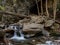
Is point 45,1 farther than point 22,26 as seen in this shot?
Yes

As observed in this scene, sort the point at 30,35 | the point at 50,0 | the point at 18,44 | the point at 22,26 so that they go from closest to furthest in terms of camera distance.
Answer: the point at 18,44
the point at 30,35
the point at 22,26
the point at 50,0

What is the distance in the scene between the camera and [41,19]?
500 inches

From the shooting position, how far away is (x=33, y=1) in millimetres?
15078

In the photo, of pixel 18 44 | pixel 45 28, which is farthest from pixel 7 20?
pixel 18 44

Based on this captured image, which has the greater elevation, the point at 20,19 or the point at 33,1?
the point at 33,1

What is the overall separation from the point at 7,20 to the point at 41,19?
9.01 feet

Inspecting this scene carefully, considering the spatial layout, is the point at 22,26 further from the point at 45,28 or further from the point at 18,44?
the point at 18,44

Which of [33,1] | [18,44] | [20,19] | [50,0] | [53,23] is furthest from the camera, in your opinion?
[33,1]

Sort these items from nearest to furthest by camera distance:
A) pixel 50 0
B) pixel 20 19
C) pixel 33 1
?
pixel 20 19 < pixel 50 0 < pixel 33 1

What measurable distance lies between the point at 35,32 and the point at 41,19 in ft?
8.46

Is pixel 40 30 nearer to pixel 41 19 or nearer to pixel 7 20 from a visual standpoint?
pixel 41 19

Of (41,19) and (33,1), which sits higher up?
(33,1)

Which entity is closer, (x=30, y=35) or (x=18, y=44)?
(x=18, y=44)

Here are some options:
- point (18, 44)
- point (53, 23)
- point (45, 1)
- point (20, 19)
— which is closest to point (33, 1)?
point (45, 1)
